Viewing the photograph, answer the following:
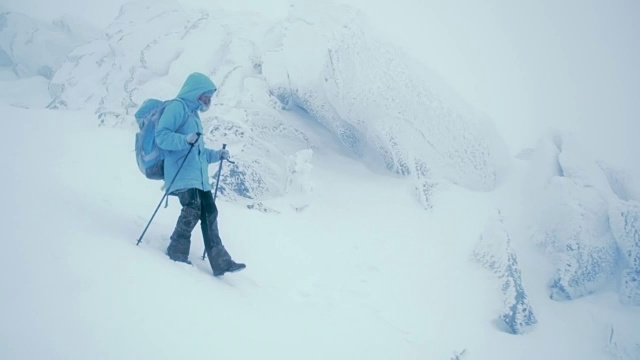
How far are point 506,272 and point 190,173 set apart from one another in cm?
871

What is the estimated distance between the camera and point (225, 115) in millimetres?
12781

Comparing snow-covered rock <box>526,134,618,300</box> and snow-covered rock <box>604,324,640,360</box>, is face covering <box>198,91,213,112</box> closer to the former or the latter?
snow-covered rock <box>526,134,618,300</box>

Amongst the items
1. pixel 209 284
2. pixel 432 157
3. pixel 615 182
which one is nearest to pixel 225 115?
pixel 432 157

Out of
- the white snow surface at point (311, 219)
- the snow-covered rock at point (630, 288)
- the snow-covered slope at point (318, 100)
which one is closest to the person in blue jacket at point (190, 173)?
the white snow surface at point (311, 219)

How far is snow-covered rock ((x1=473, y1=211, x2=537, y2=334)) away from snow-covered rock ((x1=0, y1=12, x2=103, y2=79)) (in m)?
29.4

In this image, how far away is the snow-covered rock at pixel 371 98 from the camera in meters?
12.8

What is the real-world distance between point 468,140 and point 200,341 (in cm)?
1376

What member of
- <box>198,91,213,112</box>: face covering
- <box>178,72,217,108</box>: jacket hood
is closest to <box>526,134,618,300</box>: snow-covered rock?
<box>198,91,213,112</box>: face covering

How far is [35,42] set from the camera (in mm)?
27125

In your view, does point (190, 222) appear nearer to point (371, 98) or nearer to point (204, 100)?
point (204, 100)

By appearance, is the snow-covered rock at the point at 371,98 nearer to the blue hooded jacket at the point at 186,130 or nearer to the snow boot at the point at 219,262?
the blue hooded jacket at the point at 186,130

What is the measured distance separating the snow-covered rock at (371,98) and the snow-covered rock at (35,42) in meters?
21.7

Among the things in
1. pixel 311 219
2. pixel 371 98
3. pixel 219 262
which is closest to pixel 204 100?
pixel 219 262

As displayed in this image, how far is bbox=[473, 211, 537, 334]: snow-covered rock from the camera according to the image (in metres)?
9.02
